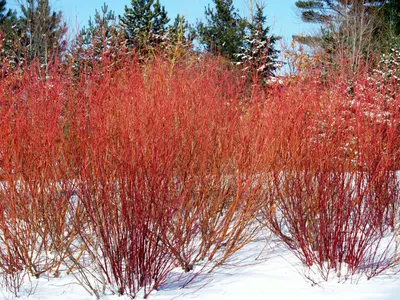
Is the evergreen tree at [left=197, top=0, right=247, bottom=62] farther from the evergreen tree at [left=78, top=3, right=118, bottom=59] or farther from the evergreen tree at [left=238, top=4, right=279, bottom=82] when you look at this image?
the evergreen tree at [left=78, top=3, right=118, bottom=59]

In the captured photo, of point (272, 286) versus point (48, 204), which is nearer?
point (272, 286)

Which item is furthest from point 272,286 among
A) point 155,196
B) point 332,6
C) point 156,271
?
point 332,6

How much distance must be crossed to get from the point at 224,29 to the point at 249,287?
17.2 m

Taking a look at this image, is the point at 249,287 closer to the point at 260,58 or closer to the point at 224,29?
the point at 260,58

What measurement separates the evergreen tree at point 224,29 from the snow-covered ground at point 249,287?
49.7ft

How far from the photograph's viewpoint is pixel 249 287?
3.41 metres

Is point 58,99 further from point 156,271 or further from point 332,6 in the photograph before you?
point 332,6

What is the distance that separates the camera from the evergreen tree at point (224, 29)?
18.4 metres

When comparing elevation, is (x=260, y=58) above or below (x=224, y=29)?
below

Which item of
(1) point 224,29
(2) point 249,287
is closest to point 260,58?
(2) point 249,287

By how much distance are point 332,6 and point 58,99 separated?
68.8 feet

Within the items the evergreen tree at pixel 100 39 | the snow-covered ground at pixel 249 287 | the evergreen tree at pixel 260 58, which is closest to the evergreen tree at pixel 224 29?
the evergreen tree at pixel 260 58

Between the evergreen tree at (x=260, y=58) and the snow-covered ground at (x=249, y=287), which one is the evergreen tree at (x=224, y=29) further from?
the snow-covered ground at (x=249, y=287)

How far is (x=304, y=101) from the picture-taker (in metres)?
4.19
